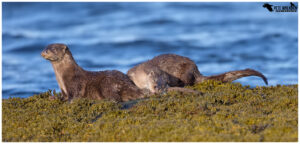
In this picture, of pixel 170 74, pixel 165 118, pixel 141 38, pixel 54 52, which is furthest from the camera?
pixel 141 38

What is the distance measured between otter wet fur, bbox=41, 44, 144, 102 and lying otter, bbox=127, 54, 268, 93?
60 centimetres

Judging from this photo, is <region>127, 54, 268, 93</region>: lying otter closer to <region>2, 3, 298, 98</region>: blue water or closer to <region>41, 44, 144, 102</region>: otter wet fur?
<region>41, 44, 144, 102</region>: otter wet fur

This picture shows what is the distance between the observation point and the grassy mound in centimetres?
586

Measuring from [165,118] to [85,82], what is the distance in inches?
98.2

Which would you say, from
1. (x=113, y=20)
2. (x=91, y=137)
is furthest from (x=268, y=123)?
(x=113, y=20)

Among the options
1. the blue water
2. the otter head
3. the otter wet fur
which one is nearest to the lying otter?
the otter wet fur

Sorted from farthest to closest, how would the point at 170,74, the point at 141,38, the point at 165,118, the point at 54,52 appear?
the point at 141,38 → the point at 170,74 → the point at 54,52 → the point at 165,118

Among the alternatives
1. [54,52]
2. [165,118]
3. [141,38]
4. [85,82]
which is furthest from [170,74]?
[141,38]

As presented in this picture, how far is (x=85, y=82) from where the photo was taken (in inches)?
345

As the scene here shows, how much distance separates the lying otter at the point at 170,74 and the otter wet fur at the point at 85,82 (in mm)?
595

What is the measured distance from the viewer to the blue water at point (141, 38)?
17.8m

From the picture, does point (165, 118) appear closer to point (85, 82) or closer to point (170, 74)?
point (85, 82)

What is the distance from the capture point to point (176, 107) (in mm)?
7324

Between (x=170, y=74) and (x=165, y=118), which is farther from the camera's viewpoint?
(x=170, y=74)
